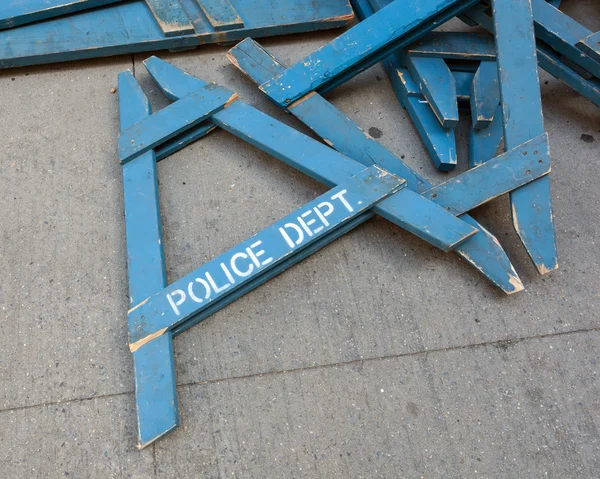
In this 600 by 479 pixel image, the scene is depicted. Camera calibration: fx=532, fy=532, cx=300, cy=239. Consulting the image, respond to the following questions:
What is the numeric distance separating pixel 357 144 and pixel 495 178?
0.66 meters

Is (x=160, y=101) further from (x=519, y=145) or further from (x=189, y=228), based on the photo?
(x=519, y=145)

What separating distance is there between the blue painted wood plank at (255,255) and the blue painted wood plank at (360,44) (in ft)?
2.14

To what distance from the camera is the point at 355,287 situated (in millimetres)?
2393

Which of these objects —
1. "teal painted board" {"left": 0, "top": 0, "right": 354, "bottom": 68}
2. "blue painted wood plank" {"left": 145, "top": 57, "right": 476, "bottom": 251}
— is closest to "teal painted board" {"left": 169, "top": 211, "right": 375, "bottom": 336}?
"blue painted wood plank" {"left": 145, "top": 57, "right": 476, "bottom": 251}

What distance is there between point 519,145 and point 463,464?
54.7 inches

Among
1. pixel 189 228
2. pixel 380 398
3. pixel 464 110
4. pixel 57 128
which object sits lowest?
pixel 380 398

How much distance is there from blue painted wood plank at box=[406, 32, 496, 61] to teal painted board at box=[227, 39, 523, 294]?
613 mm

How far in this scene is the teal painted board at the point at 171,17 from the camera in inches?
119

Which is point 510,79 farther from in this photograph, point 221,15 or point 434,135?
point 221,15

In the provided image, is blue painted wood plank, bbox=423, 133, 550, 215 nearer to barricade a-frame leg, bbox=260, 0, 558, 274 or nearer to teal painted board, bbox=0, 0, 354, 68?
barricade a-frame leg, bbox=260, 0, 558, 274

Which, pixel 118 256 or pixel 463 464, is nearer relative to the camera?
pixel 463 464

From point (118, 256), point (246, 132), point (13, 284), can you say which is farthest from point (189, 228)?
point (13, 284)

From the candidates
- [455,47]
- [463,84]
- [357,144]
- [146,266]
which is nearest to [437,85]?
[463,84]

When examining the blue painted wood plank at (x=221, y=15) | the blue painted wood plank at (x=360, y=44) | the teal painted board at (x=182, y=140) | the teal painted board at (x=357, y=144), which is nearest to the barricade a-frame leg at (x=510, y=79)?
the blue painted wood plank at (x=360, y=44)
